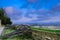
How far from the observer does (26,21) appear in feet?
12.2

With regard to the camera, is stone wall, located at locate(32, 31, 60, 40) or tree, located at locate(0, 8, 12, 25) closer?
stone wall, located at locate(32, 31, 60, 40)

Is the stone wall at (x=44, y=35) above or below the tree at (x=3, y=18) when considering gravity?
below

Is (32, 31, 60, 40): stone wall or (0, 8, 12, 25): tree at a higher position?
(0, 8, 12, 25): tree

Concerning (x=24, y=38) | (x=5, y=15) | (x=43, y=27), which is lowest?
(x=24, y=38)

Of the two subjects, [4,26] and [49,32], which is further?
[4,26]

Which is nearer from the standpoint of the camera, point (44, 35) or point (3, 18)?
point (44, 35)

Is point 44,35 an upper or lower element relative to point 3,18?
lower

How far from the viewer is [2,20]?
3693 mm

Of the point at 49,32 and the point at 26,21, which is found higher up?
the point at 26,21

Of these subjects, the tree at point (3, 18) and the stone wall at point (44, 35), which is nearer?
the stone wall at point (44, 35)

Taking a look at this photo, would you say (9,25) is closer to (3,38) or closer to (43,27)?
(3,38)

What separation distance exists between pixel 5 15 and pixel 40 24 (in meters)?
0.82

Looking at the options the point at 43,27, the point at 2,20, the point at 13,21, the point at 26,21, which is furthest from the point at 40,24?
the point at 2,20

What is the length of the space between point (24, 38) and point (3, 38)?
477mm
